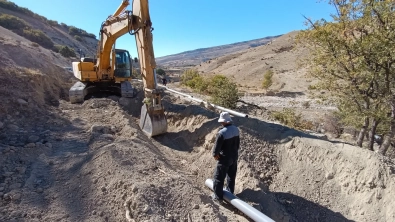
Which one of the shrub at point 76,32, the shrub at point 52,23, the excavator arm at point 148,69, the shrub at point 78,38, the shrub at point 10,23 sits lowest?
the excavator arm at point 148,69

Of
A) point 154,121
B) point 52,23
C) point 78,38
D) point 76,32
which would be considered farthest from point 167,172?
point 76,32

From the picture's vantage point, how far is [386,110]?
25.6ft

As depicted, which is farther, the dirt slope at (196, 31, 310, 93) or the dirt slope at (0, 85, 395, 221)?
the dirt slope at (196, 31, 310, 93)

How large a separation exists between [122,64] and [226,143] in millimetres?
8906

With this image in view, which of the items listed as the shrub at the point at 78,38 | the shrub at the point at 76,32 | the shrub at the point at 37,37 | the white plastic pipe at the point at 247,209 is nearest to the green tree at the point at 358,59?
the white plastic pipe at the point at 247,209

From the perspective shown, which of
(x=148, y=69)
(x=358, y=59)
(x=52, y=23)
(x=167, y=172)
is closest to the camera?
(x=167, y=172)

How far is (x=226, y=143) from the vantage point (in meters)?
4.94

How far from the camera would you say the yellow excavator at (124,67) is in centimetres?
783

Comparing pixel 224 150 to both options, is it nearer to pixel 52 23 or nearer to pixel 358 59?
pixel 358 59

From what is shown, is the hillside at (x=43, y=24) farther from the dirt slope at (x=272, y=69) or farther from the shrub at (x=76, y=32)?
the dirt slope at (x=272, y=69)

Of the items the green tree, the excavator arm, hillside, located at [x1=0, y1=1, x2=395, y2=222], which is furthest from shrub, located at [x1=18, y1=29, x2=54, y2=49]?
the green tree

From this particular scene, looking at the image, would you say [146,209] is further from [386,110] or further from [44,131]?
[386,110]

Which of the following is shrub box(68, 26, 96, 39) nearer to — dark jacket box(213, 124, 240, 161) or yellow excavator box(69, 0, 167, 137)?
yellow excavator box(69, 0, 167, 137)

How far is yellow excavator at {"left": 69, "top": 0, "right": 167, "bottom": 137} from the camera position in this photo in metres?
7.83
